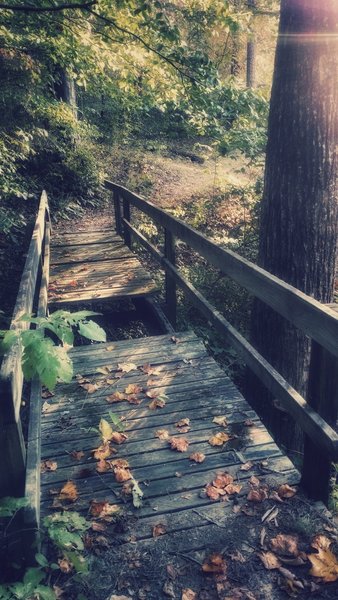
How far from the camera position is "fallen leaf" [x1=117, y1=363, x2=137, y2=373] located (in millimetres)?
4582

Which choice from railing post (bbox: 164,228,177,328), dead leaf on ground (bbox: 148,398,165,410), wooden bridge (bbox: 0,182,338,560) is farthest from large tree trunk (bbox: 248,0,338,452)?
dead leaf on ground (bbox: 148,398,165,410)

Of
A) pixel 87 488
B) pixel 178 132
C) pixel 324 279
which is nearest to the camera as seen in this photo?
pixel 87 488

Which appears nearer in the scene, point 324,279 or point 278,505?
point 278,505

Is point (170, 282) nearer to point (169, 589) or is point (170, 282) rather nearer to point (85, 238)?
point (169, 589)

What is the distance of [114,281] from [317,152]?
361cm

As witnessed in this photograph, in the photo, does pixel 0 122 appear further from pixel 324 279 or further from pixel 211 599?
pixel 211 599

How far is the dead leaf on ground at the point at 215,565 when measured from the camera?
7.97ft

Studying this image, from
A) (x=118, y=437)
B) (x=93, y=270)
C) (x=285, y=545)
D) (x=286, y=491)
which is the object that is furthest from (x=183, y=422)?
(x=93, y=270)

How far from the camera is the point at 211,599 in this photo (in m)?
2.31

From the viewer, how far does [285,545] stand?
8.34 feet

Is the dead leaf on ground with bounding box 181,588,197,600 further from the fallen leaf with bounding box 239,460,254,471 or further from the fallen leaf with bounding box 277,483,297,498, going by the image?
the fallen leaf with bounding box 239,460,254,471

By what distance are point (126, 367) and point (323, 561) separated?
101 inches

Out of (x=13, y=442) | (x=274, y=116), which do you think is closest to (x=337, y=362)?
(x=13, y=442)

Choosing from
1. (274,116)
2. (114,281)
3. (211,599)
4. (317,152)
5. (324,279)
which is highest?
(274,116)
